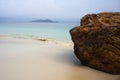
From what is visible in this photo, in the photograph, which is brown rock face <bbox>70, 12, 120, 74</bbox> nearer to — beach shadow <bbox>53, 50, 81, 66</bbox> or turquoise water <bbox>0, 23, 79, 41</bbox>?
beach shadow <bbox>53, 50, 81, 66</bbox>

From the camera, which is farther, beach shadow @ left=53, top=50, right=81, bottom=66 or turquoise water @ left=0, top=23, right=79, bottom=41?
turquoise water @ left=0, top=23, right=79, bottom=41

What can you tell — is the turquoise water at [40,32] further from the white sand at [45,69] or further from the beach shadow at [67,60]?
the white sand at [45,69]

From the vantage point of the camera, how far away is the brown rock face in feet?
14.9

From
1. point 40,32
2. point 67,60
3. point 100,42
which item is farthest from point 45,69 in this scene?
point 40,32

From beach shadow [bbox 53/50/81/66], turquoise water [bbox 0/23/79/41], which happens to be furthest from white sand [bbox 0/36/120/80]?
turquoise water [bbox 0/23/79/41]

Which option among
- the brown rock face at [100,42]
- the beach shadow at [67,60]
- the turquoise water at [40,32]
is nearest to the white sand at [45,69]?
the beach shadow at [67,60]

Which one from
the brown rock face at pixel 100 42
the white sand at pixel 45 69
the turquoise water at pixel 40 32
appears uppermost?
the brown rock face at pixel 100 42

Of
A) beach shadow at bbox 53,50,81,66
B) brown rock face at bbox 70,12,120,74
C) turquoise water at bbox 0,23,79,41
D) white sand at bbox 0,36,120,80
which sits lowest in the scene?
turquoise water at bbox 0,23,79,41

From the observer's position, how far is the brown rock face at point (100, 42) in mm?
4545

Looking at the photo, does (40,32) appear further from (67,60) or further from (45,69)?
(45,69)

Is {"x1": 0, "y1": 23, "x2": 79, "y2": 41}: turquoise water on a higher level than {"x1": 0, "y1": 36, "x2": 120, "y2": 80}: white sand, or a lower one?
lower

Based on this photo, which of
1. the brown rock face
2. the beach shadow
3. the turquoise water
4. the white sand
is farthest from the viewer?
the turquoise water

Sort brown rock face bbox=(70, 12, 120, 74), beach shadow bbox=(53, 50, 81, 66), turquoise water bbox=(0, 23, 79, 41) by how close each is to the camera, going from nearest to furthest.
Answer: brown rock face bbox=(70, 12, 120, 74) → beach shadow bbox=(53, 50, 81, 66) → turquoise water bbox=(0, 23, 79, 41)

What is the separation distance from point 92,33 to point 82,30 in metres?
0.33
